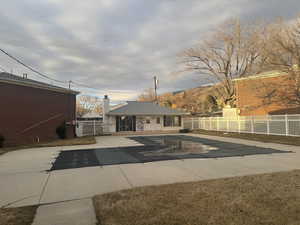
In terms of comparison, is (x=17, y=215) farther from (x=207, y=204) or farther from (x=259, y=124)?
(x=259, y=124)

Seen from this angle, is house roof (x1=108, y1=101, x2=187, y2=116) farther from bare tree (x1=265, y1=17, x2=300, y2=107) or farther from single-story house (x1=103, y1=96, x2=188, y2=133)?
bare tree (x1=265, y1=17, x2=300, y2=107)

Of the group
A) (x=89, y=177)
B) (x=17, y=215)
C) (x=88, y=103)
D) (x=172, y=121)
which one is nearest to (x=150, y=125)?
(x=172, y=121)

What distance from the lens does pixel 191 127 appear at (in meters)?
29.4

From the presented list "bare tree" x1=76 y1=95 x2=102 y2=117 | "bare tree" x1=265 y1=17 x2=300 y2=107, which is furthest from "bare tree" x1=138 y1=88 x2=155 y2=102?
"bare tree" x1=265 y1=17 x2=300 y2=107

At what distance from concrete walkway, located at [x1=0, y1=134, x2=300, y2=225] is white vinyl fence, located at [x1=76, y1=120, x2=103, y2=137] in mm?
14443

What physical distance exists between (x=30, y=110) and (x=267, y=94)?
1922cm

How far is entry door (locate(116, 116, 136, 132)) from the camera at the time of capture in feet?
88.9

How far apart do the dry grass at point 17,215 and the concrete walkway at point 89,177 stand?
0.15 meters

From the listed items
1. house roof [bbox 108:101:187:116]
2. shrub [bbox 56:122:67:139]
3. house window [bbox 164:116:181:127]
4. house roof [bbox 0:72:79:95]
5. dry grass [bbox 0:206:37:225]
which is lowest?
dry grass [bbox 0:206:37:225]

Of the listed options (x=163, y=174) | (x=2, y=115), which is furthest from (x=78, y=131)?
(x=163, y=174)

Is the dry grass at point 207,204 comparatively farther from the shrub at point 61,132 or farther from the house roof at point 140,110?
the house roof at point 140,110

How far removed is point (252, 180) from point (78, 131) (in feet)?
65.2

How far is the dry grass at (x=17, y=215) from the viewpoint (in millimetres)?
3316

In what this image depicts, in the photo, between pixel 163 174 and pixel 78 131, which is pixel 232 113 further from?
pixel 163 174
